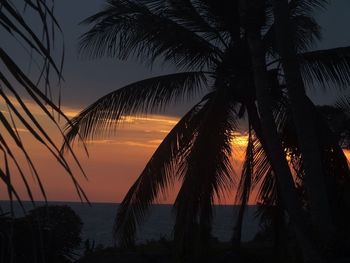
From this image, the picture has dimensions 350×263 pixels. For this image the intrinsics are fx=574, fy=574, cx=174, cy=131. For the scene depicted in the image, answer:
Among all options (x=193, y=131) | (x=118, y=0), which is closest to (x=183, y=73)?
(x=193, y=131)

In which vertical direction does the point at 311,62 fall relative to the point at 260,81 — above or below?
above

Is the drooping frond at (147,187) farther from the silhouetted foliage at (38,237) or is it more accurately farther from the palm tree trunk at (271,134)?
the palm tree trunk at (271,134)

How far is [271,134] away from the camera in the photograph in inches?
346

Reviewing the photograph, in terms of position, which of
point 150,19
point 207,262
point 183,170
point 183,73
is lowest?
point 207,262

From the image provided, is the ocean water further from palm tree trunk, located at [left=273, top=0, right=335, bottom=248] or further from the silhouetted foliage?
palm tree trunk, located at [left=273, top=0, right=335, bottom=248]

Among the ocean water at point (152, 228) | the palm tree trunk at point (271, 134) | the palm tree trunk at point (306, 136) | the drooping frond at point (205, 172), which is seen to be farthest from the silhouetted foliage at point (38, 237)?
the palm tree trunk at point (306, 136)

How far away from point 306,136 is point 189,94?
12.3ft

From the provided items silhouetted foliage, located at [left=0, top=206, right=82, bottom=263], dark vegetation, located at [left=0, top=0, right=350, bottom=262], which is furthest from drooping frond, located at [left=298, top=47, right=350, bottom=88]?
silhouetted foliage, located at [left=0, top=206, right=82, bottom=263]

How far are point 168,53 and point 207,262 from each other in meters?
4.70

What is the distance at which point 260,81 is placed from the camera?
916 centimetres

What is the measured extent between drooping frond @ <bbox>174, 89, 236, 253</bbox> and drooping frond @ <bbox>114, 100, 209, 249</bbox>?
11.4 inches

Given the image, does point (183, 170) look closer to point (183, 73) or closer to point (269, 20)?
point (183, 73)

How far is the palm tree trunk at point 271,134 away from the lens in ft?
27.5

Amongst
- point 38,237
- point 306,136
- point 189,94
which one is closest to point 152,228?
point 189,94
